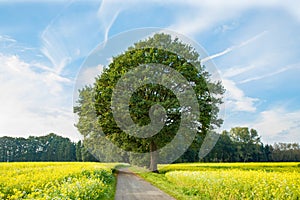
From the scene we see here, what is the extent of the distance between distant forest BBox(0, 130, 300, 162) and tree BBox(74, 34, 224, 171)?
52.7 meters

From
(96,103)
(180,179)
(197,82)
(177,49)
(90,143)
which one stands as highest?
(177,49)

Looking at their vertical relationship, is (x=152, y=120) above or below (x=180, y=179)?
above

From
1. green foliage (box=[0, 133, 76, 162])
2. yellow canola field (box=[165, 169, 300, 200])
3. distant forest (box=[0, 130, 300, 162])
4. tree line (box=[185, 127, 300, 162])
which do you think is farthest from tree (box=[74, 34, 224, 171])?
green foliage (box=[0, 133, 76, 162])

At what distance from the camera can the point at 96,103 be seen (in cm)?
2727

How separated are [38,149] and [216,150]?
193ft

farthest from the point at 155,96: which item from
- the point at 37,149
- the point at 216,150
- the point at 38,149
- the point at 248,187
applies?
the point at 38,149

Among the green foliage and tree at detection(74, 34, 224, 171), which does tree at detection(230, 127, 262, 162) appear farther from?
tree at detection(74, 34, 224, 171)

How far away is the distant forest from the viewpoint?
A: 8706 cm

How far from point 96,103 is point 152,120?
5.86m

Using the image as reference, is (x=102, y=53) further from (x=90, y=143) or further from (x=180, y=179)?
(x=90, y=143)

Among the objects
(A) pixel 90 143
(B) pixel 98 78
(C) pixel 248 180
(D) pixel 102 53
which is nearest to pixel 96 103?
(B) pixel 98 78

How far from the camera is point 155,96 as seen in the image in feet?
87.3

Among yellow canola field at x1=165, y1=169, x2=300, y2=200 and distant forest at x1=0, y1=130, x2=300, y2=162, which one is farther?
distant forest at x1=0, y1=130, x2=300, y2=162

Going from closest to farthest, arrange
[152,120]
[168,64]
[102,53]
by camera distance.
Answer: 1. [102,53]
2. [152,120]
3. [168,64]
